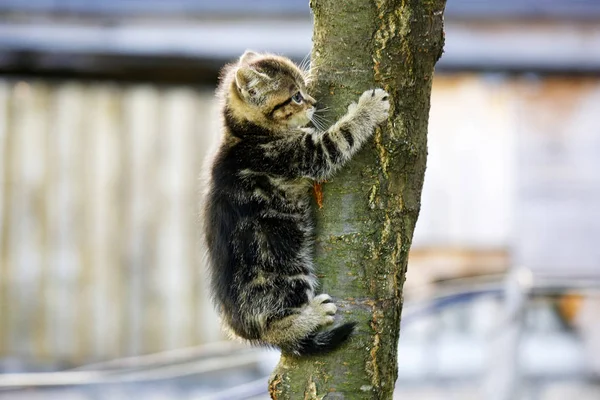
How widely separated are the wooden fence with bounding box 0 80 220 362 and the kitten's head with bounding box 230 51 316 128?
12.2 ft

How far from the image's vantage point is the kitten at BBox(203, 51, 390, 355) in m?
2.04

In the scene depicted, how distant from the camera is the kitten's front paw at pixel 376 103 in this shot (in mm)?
1951

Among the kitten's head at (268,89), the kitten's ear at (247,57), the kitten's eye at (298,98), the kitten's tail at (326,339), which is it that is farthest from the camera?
the kitten's ear at (247,57)

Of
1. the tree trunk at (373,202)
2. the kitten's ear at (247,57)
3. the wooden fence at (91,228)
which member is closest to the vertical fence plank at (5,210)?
the wooden fence at (91,228)

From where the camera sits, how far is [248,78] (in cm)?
268

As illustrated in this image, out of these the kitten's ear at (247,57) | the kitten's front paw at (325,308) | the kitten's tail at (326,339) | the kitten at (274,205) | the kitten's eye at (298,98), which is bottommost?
the kitten's tail at (326,339)

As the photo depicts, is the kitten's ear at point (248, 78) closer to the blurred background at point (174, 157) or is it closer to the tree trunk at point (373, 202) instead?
the tree trunk at point (373, 202)

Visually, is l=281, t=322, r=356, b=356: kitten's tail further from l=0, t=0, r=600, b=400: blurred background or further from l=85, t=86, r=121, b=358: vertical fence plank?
l=85, t=86, r=121, b=358: vertical fence plank

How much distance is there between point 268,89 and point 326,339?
Result: 1.00 m

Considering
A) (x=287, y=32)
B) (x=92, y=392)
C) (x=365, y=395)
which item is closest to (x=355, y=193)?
(x=365, y=395)

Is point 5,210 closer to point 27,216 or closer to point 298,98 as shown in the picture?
point 27,216

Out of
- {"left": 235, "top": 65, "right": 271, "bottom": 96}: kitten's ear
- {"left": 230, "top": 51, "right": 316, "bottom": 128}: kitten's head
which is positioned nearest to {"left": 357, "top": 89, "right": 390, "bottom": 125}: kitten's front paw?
{"left": 230, "top": 51, "right": 316, "bottom": 128}: kitten's head

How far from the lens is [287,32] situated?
6.36m

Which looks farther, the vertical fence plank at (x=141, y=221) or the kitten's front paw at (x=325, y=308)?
the vertical fence plank at (x=141, y=221)
